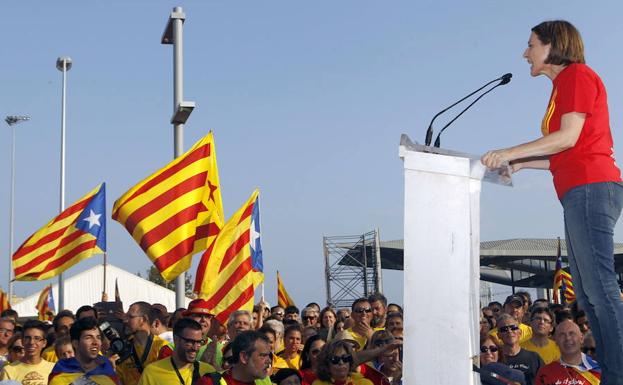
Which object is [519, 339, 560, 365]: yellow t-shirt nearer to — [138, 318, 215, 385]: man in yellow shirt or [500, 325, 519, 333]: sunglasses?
[500, 325, 519, 333]: sunglasses

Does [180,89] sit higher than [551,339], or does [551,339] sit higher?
[180,89]

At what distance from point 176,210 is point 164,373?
390 centimetres

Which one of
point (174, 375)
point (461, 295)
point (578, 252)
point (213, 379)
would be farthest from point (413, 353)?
point (174, 375)

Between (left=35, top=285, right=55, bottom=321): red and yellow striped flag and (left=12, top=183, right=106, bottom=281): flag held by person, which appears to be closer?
(left=12, top=183, right=106, bottom=281): flag held by person

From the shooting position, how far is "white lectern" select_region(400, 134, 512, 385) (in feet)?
9.50

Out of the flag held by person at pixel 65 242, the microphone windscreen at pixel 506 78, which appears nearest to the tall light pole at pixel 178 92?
the flag held by person at pixel 65 242

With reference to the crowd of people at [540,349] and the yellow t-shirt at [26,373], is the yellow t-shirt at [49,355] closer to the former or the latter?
the yellow t-shirt at [26,373]

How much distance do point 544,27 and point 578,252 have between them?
967 mm

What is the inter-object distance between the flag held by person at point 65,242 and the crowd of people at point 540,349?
20.9 feet

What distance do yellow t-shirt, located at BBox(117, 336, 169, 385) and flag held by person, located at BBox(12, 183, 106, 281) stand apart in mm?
5171

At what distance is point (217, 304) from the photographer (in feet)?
33.1

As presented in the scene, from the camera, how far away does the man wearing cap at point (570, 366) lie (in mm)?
6422

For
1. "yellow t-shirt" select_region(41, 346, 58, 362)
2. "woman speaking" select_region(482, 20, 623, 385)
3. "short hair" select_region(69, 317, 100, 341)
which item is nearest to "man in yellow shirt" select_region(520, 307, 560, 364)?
"short hair" select_region(69, 317, 100, 341)

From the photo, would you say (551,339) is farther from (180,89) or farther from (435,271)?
(435,271)
